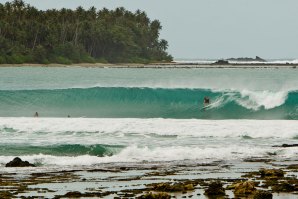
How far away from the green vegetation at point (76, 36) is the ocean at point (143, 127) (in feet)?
242

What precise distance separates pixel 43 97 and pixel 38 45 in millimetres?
80089

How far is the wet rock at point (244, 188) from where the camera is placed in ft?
59.3

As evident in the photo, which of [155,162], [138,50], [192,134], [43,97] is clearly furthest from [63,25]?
[155,162]

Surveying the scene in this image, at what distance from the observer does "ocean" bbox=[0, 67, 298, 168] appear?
2812 centimetres

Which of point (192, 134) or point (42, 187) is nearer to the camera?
point (42, 187)

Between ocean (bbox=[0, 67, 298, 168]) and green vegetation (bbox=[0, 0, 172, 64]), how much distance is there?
73.8m

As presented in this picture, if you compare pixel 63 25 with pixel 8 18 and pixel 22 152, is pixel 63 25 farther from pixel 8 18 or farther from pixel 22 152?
pixel 22 152

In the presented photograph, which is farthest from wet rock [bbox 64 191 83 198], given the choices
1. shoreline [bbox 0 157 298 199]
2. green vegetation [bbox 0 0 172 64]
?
green vegetation [bbox 0 0 172 64]

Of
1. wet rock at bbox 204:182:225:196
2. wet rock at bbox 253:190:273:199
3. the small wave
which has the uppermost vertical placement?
wet rock at bbox 253:190:273:199

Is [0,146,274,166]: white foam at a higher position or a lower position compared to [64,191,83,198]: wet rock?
lower

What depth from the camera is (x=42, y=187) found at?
1964cm

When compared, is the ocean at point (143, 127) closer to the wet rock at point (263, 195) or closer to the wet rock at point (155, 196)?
the wet rock at point (155, 196)

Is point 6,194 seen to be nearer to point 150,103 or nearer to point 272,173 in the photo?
point 272,173

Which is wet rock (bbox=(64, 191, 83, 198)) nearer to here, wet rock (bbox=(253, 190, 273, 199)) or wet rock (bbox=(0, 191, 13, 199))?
wet rock (bbox=(0, 191, 13, 199))
